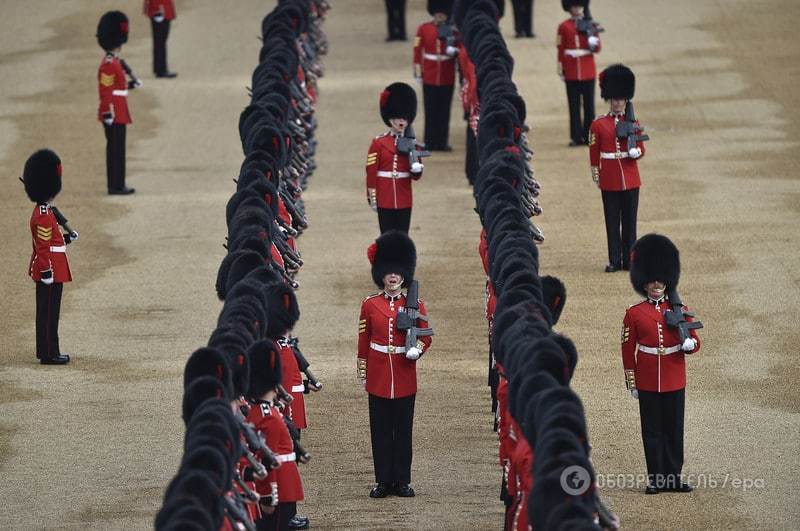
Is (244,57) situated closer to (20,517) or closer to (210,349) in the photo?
(20,517)

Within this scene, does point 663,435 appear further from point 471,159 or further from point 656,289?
point 471,159

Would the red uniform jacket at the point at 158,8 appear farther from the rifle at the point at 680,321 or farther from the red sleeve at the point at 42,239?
the rifle at the point at 680,321

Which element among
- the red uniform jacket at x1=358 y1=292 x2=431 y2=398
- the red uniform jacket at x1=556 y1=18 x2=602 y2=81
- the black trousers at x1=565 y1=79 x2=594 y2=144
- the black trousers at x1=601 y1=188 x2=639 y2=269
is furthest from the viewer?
the black trousers at x1=565 y1=79 x2=594 y2=144

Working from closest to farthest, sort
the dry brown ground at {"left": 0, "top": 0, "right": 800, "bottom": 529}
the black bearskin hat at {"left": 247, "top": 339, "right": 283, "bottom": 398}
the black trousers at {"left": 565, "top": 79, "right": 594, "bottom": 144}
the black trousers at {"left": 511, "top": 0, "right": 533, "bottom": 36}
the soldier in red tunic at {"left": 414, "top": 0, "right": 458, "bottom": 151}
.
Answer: the black bearskin hat at {"left": 247, "top": 339, "right": 283, "bottom": 398} < the dry brown ground at {"left": 0, "top": 0, "right": 800, "bottom": 529} < the soldier in red tunic at {"left": 414, "top": 0, "right": 458, "bottom": 151} < the black trousers at {"left": 565, "top": 79, "right": 594, "bottom": 144} < the black trousers at {"left": 511, "top": 0, "right": 533, "bottom": 36}

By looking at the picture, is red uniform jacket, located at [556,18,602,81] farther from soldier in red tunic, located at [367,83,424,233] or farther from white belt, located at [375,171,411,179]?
white belt, located at [375,171,411,179]

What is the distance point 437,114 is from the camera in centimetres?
1471

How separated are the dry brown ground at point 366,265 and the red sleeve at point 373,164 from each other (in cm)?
74

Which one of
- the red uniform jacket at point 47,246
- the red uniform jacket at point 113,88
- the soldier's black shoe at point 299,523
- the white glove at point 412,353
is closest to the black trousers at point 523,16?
the red uniform jacket at point 113,88

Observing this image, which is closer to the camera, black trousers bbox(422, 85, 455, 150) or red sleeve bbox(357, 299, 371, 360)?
red sleeve bbox(357, 299, 371, 360)

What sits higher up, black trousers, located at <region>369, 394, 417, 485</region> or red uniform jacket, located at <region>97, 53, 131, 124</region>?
red uniform jacket, located at <region>97, 53, 131, 124</region>

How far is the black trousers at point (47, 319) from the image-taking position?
33.3ft

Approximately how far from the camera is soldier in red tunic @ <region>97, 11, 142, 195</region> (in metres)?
13.5

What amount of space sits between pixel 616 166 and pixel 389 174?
1.37 m

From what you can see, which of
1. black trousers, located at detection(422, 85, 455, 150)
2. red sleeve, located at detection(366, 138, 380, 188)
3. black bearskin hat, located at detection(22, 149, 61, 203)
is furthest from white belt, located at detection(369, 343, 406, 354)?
black trousers, located at detection(422, 85, 455, 150)
